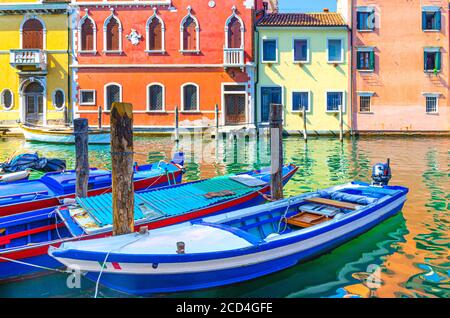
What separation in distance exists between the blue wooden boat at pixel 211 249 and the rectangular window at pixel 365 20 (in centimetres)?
2147

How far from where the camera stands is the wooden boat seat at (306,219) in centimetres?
658

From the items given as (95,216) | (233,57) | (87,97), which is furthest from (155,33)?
(95,216)

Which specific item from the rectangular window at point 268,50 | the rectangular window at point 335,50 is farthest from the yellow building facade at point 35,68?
the rectangular window at point 335,50

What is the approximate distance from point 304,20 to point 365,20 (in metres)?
3.39

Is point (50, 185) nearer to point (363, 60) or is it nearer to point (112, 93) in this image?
point (112, 93)

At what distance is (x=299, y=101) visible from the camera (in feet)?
85.1

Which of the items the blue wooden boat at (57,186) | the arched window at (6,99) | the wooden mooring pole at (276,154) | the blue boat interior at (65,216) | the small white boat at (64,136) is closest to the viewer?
the blue boat interior at (65,216)

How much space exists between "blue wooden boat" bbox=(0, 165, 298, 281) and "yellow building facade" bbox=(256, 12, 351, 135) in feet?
58.4

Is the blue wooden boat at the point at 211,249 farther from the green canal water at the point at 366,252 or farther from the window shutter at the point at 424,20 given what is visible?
the window shutter at the point at 424,20

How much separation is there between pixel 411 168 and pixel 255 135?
458 inches

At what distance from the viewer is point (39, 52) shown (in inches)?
1002

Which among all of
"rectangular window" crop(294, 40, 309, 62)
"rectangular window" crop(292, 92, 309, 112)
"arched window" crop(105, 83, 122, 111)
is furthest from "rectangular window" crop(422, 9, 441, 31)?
"arched window" crop(105, 83, 122, 111)

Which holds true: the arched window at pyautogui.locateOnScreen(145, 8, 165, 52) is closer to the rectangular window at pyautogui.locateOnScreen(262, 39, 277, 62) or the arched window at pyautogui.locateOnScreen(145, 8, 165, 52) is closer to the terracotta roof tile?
the terracotta roof tile
